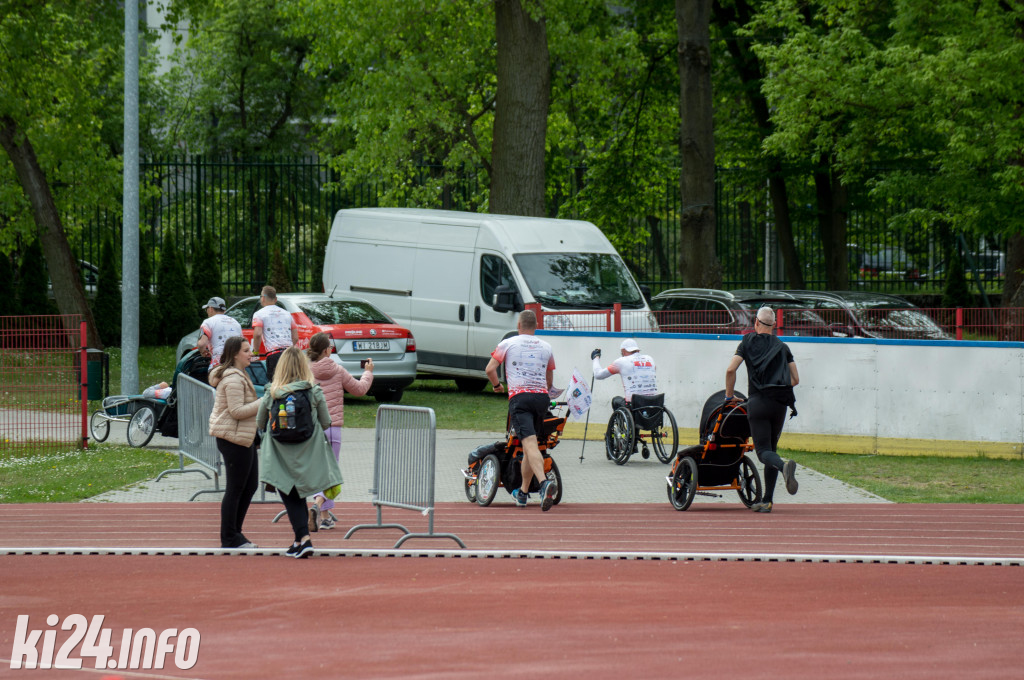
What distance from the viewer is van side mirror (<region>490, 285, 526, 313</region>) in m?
20.2

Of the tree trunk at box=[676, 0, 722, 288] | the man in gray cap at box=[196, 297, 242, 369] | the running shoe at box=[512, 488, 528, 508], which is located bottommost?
the running shoe at box=[512, 488, 528, 508]

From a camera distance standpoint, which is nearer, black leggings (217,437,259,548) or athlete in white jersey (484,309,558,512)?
black leggings (217,437,259,548)

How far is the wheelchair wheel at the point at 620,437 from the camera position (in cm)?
1444

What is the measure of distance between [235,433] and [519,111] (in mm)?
15618

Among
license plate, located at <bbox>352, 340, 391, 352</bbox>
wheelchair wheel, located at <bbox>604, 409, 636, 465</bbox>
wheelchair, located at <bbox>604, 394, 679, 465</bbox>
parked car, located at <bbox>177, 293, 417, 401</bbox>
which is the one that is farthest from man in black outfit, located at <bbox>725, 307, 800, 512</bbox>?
license plate, located at <bbox>352, 340, 391, 352</bbox>

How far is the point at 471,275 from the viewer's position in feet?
69.4

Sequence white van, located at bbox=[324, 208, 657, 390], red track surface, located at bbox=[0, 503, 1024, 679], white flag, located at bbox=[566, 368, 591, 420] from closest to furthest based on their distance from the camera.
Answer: red track surface, located at bbox=[0, 503, 1024, 679] → white flag, located at bbox=[566, 368, 591, 420] → white van, located at bbox=[324, 208, 657, 390]

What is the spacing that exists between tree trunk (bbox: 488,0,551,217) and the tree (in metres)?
7.99

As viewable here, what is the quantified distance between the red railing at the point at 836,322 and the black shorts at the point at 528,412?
5.96 metres

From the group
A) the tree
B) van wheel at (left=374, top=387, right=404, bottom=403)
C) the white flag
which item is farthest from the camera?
the tree

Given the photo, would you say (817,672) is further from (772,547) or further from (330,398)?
Answer: (330,398)

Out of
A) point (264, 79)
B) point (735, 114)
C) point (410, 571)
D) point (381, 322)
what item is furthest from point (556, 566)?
point (264, 79)

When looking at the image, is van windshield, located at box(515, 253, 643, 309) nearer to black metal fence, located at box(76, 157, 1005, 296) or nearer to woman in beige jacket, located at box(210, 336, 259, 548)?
black metal fence, located at box(76, 157, 1005, 296)

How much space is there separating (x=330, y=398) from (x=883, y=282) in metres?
23.7
